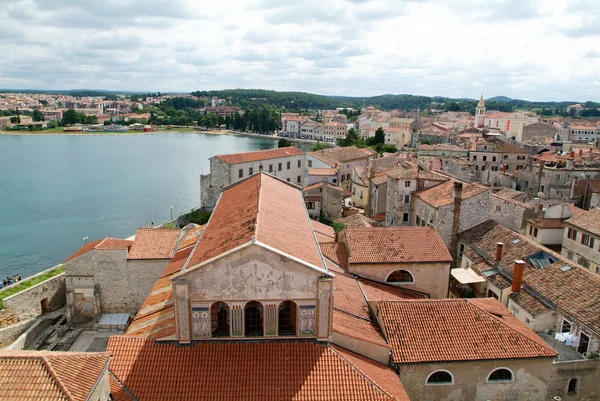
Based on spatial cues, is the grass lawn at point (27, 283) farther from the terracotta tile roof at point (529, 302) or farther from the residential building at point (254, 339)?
the terracotta tile roof at point (529, 302)

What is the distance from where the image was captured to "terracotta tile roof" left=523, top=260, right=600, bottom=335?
1925 cm

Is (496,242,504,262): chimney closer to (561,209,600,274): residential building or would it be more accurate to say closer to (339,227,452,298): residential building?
(339,227,452,298): residential building

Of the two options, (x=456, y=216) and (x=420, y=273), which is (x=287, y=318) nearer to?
(x=420, y=273)

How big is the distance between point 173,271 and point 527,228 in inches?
963

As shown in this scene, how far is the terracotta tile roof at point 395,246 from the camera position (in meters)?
21.9

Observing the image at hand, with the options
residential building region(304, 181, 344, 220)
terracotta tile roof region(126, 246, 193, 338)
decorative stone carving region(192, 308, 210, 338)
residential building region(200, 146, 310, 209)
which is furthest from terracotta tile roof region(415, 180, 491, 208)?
residential building region(200, 146, 310, 209)

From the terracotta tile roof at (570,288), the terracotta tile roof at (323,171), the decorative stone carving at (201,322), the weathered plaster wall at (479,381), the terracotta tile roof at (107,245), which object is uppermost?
the decorative stone carving at (201,322)

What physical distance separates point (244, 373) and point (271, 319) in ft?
5.91

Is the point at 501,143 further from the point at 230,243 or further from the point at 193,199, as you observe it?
the point at 230,243

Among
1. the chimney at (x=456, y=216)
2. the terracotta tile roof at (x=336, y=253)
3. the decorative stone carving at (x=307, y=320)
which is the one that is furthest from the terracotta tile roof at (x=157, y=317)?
the chimney at (x=456, y=216)

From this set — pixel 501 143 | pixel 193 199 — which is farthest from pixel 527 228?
pixel 193 199

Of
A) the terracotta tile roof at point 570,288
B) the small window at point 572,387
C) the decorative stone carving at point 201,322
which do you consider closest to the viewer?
the decorative stone carving at point 201,322

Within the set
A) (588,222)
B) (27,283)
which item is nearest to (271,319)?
(27,283)

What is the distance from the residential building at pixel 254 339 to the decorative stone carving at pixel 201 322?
0.10 feet
